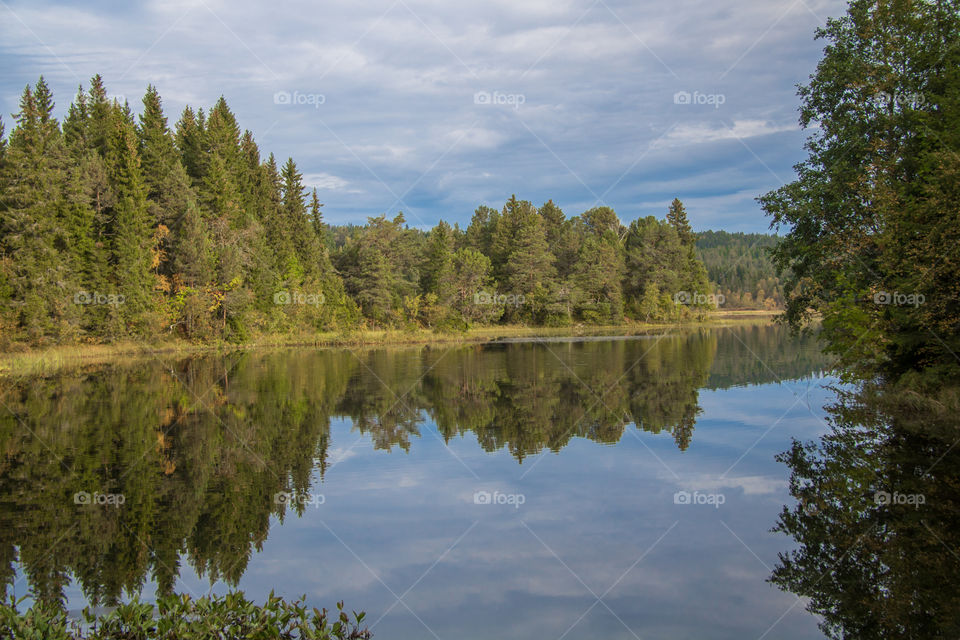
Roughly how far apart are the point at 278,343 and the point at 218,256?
912 centimetres

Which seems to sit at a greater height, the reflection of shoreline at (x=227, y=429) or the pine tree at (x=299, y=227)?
the pine tree at (x=299, y=227)

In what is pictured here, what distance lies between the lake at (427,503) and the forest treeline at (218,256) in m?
17.9

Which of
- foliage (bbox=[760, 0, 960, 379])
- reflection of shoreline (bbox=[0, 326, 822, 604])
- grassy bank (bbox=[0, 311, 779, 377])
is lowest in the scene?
reflection of shoreline (bbox=[0, 326, 822, 604])

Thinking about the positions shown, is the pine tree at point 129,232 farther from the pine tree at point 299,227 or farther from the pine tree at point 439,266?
the pine tree at point 439,266

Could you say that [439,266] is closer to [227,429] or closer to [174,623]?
[227,429]

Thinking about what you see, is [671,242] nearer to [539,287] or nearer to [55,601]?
[539,287]

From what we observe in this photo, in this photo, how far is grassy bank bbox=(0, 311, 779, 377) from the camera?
3819cm

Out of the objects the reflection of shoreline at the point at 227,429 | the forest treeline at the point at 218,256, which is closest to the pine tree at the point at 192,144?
the forest treeline at the point at 218,256

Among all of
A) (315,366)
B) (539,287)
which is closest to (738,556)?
(315,366)

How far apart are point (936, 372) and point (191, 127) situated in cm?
5985

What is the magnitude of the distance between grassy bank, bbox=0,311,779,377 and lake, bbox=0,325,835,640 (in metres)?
11.7

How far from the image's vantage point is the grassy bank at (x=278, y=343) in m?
38.2

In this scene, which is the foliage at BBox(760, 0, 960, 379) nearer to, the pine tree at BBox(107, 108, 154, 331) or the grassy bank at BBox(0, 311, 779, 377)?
the grassy bank at BBox(0, 311, 779, 377)

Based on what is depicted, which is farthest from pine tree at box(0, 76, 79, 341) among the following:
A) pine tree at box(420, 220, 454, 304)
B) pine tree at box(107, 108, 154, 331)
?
pine tree at box(420, 220, 454, 304)
